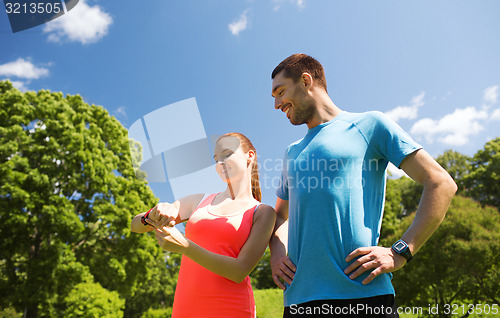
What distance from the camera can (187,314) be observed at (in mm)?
2051

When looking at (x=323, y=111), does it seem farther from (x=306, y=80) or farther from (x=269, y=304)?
(x=269, y=304)

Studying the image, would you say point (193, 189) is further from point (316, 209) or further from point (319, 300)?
point (319, 300)

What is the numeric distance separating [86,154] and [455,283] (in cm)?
1574

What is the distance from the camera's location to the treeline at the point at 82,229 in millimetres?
13266

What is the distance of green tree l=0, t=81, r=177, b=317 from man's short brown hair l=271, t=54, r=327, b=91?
13.1 meters

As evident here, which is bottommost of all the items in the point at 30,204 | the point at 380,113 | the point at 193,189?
the point at 193,189

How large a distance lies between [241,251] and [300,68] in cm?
114

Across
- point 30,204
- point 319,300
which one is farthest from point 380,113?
point 30,204

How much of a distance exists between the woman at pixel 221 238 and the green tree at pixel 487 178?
1084 inches

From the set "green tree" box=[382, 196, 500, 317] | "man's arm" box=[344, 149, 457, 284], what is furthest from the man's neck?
"green tree" box=[382, 196, 500, 317]

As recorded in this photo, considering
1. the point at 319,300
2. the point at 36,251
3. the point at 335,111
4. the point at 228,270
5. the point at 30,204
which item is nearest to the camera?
the point at 319,300

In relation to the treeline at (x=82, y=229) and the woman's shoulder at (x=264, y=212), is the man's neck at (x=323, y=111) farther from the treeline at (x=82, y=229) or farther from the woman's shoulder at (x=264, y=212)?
the treeline at (x=82, y=229)

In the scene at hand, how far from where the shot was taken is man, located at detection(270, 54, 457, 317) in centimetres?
167

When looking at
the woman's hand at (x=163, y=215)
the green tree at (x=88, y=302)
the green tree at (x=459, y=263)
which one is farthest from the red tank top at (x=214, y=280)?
the green tree at (x=459, y=263)
